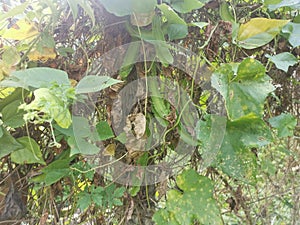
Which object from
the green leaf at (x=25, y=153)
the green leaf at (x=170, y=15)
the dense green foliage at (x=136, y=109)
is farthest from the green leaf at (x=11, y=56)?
the green leaf at (x=170, y=15)

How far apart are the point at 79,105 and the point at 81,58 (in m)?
0.09

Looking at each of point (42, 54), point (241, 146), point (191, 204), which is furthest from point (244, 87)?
point (42, 54)

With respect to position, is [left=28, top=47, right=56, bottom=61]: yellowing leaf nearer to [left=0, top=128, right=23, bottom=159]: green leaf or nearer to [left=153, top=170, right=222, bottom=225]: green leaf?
[left=0, top=128, right=23, bottom=159]: green leaf

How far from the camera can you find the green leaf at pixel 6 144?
407 millimetres

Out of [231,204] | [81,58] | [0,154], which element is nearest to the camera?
[0,154]

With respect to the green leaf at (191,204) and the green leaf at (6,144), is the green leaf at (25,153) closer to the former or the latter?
the green leaf at (6,144)

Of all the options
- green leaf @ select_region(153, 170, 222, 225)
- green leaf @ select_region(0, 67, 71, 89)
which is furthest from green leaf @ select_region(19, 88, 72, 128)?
green leaf @ select_region(153, 170, 222, 225)

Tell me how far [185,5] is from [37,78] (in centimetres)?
24

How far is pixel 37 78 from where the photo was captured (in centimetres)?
35

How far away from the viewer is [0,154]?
404mm

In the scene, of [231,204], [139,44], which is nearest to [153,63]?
[139,44]

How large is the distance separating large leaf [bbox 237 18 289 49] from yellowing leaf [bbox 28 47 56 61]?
0.29m

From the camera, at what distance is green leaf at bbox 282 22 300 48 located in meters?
0.53

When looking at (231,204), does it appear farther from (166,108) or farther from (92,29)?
(92,29)
